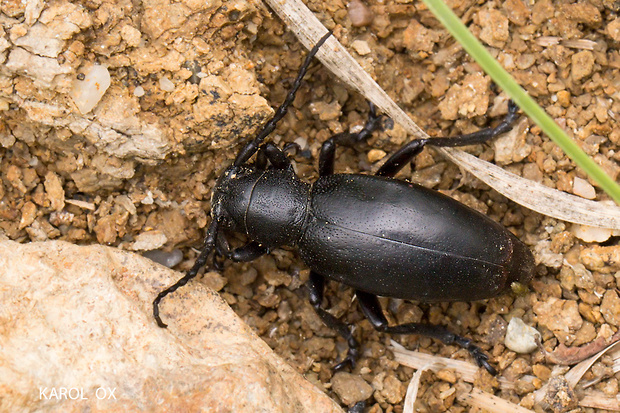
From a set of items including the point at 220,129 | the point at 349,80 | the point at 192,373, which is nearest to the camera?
the point at 192,373

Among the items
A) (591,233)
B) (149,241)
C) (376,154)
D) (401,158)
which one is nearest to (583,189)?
(591,233)

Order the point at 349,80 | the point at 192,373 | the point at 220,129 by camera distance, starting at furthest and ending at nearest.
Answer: the point at 349,80
the point at 220,129
the point at 192,373

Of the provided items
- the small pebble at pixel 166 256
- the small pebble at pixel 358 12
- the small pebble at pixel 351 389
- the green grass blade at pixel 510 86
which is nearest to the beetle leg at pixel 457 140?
the small pebble at pixel 358 12

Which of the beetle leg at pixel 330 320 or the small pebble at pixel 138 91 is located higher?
the small pebble at pixel 138 91

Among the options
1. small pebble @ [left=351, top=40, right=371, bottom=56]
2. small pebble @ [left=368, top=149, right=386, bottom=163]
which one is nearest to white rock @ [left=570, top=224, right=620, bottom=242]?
small pebble @ [left=368, top=149, right=386, bottom=163]

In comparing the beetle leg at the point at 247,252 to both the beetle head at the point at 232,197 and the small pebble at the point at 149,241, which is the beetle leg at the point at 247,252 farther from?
the small pebble at the point at 149,241

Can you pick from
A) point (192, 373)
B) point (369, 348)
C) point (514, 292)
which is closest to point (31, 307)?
point (192, 373)

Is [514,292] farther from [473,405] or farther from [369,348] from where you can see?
[369,348]

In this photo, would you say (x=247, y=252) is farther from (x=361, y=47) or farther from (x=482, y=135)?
(x=482, y=135)
